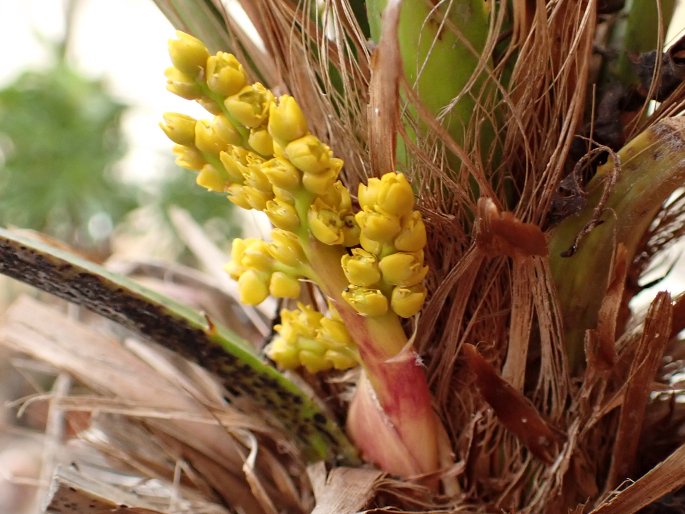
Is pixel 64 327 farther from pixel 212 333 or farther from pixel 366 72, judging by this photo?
pixel 366 72

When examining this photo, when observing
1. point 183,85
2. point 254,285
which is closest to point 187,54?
point 183,85

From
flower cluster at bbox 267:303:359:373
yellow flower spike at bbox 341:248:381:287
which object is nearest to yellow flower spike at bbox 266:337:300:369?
flower cluster at bbox 267:303:359:373

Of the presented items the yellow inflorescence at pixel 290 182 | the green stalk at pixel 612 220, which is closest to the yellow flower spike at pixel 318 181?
the yellow inflorescence at pixel 290 182

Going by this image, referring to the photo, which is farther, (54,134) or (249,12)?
(54,134)

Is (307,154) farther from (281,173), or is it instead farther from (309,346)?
(309,346)

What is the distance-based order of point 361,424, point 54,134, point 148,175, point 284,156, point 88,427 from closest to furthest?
1. point 284,156
2. point 361,424
3. point 88,427
4. point 54,134
5. point 148,175

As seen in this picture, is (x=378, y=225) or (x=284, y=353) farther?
(x=284, y=353)

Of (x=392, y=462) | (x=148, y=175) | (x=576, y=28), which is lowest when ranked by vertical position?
(x=392, y=462)

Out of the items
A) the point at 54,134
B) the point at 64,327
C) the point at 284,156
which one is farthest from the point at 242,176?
the point at 54,134
